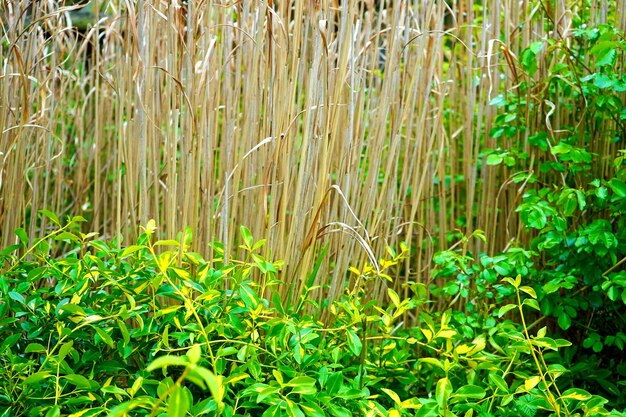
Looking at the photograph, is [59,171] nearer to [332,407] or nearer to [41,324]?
[41,324]

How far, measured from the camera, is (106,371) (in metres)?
1.20

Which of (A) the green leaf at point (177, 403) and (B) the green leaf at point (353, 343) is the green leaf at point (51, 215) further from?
(A) the green leaf at point (177, 403)

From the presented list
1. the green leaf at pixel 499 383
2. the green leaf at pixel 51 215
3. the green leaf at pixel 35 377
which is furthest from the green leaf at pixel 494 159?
the green leaf at pixel 35 377

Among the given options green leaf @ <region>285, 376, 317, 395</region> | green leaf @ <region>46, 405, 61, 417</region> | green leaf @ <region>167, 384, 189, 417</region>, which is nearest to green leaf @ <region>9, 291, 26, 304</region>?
green leaf @ <region>46, 405, 61, 417</region>

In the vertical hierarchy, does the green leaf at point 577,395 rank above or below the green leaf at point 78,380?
below

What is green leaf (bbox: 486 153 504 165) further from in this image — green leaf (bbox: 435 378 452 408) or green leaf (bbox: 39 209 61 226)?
green leaf (bbox: 39 209 61 226)

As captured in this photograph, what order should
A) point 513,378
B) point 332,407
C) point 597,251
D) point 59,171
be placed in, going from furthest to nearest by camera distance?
point 59,171 < point 513,378 < point 597,251 < point 332,407

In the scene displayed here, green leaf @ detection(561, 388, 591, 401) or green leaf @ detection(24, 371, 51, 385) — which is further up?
green leaf @ detection(24, 371, 51, 385)

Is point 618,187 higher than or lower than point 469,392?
higher

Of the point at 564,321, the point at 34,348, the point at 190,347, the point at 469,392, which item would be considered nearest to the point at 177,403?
the point at 190,347

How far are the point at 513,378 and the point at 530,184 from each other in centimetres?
48

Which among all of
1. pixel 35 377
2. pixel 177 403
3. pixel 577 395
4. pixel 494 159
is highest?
pixel 494 159

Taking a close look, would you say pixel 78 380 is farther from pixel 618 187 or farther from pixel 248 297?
pixel 618 187

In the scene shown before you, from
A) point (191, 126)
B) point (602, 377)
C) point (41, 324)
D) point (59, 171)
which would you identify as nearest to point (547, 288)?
point (602, 377)
